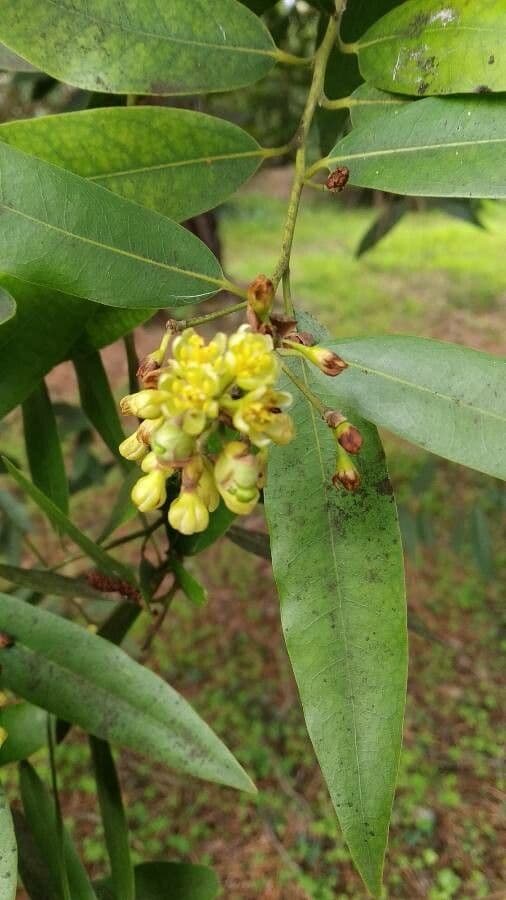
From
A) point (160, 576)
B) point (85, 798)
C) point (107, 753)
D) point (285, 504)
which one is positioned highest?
point (285, 504)

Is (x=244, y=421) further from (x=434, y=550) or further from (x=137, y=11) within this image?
(x=434, y=550)

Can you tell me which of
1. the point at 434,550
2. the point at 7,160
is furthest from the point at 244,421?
the point at 434,550

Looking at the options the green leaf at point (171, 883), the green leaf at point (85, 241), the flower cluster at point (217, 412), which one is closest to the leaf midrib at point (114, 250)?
the green leaf at point (85, 241)

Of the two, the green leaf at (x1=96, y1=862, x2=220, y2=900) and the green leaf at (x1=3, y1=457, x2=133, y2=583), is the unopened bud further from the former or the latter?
the green leaf at (x1=96, y1=862, x2=220, y2=900)

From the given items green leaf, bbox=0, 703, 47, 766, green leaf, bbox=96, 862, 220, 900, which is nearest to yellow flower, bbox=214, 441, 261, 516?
green leaf, bbox=0, 703, 47, 766

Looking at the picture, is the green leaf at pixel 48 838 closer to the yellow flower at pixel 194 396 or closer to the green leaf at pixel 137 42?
the yellow flower at pixel 194 396

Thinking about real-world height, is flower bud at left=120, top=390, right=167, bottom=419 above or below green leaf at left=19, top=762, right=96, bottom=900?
above

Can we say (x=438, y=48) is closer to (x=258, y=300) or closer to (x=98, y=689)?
(x=258, y=300)
